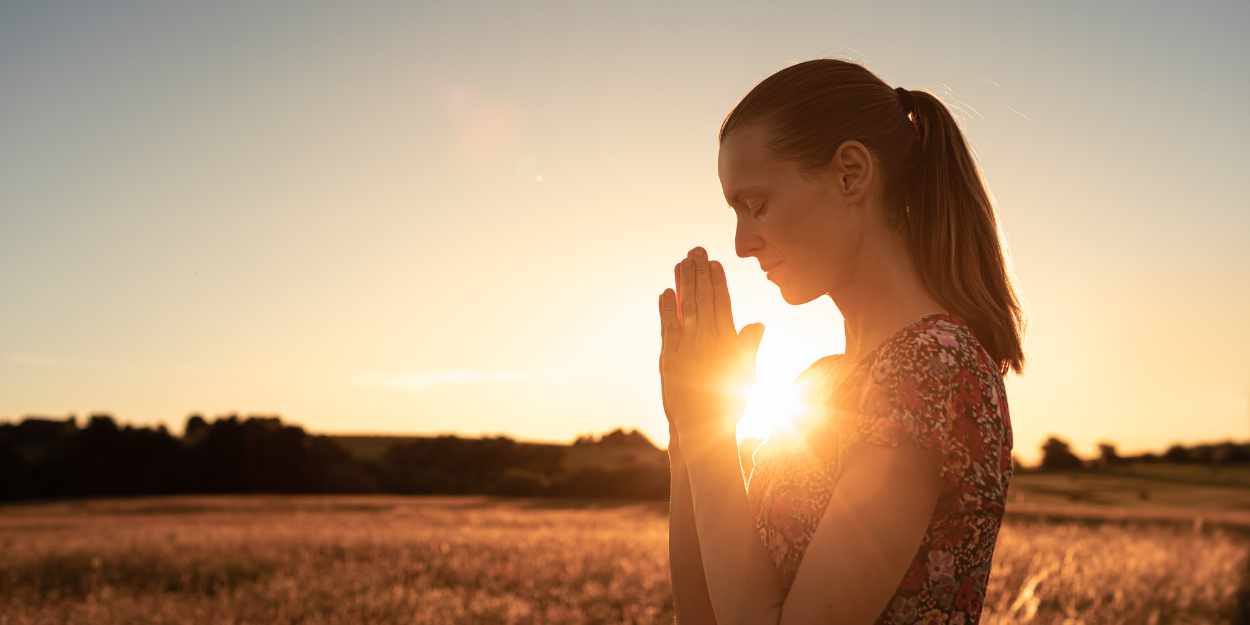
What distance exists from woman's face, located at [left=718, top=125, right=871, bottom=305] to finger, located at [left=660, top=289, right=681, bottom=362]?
0.72ft

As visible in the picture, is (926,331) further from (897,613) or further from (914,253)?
(897,613)

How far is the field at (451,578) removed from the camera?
23.6 feet

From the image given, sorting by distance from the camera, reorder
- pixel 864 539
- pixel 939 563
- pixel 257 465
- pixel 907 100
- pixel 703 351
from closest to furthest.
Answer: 1. pixel 864 539
2. pixel 939 563
3. pixel 703 351
4. pixel 907 100
5. pixel 257 465

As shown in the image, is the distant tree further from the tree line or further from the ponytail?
the ponytail

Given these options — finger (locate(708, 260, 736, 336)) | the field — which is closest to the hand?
finger (locate(708, 260, 736, 336))

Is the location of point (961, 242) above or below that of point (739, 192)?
below

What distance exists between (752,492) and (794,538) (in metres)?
0.29

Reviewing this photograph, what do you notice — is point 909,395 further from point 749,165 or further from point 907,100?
point 907,100

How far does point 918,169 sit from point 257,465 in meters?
60.4

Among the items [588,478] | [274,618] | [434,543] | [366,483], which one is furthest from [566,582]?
[366,483]

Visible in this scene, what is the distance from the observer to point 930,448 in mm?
1294

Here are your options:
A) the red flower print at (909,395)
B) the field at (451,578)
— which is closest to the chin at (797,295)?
the red flower print at (909,395)

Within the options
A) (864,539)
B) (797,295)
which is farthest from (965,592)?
(797,295)

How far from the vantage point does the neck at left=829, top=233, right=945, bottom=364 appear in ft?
5.35
